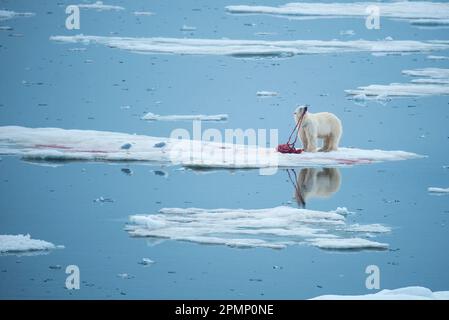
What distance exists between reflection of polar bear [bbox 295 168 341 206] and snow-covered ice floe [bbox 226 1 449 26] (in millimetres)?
860

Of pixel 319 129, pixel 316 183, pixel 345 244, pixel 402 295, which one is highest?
pixel 319 129

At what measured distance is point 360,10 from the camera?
5.25m

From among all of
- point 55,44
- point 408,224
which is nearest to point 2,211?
point 55,44

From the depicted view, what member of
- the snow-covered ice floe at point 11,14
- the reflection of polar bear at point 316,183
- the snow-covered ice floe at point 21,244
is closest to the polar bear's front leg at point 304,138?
the reflection of polar bear at point 316,183

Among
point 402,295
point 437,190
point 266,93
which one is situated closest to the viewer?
point 402,295

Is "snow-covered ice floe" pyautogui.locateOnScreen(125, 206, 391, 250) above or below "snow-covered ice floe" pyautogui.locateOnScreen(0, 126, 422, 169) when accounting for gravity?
below

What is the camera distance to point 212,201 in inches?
197

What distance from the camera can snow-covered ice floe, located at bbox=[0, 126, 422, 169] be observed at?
201 inches

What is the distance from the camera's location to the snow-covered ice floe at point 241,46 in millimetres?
5238

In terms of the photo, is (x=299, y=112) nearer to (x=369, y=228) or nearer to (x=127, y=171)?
(x=369, y=228)

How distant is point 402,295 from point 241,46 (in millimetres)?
1602

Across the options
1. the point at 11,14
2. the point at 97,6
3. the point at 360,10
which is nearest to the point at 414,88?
the point at 360,10

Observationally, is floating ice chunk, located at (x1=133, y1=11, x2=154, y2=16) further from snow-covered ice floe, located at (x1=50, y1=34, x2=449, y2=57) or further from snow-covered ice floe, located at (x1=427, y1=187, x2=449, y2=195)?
snow-covered ice floe, located at (x1=427, y1=187, x2=449, y2=195)

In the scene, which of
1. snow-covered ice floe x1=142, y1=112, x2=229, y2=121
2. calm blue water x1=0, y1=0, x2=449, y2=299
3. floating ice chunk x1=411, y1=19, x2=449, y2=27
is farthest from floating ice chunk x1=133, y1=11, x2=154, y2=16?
floating ice chunk x1=411, y1=19, x2=449, y2=27
